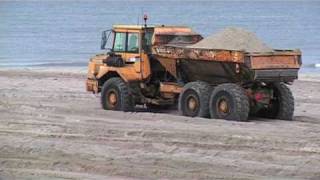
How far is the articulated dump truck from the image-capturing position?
17219 mm

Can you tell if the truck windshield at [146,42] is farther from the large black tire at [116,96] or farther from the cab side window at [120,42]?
the large black tire at [116,96]

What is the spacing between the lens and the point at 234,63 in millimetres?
17188

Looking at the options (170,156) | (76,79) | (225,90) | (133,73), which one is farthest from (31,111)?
(76,79)

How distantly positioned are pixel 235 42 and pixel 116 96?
329cm

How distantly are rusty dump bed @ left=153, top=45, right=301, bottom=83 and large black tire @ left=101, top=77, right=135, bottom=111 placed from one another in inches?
55.5

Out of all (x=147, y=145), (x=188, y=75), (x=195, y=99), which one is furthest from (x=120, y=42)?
(x=147, y=145)

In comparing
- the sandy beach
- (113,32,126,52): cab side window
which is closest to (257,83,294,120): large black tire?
the sandy beach

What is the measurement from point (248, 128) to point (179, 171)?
13.7ft

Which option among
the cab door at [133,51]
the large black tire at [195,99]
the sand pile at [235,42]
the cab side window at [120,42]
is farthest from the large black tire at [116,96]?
the sand pile at [235,42]

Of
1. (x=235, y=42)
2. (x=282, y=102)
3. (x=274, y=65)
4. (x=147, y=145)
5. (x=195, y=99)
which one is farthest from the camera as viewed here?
(x=195, y=99)

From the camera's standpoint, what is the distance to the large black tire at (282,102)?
706 inches

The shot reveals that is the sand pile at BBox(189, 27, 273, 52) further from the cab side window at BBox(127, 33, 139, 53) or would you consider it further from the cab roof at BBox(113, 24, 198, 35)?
the cab side window at BBox(127, 33, 139, 53)

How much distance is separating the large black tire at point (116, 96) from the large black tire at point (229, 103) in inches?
95.8

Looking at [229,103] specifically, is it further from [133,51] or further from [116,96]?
[116,96]
